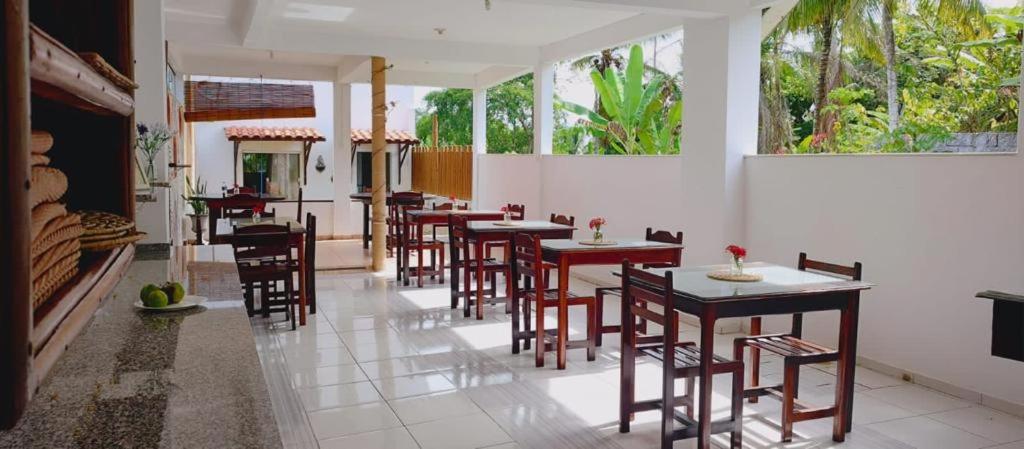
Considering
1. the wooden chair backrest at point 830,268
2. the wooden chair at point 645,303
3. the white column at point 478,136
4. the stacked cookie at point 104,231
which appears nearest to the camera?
the stacked cookie at point 104,231

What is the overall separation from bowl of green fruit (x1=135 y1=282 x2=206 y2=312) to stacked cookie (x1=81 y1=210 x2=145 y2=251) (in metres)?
0.35

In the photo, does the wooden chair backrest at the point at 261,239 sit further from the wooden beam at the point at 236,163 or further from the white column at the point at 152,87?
the wooden beam at the point at 236,163

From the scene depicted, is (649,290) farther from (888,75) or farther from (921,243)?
(888,75)

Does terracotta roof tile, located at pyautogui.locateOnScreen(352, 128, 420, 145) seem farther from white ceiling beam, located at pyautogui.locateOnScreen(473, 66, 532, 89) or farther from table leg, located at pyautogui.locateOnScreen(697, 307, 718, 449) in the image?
table leg, located at pyautogui.locateOnScreen(697, 307, 718, 449)

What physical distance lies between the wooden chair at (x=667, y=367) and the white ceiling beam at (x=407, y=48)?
6.36 meters

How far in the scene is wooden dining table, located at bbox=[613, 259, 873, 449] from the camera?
3.94m

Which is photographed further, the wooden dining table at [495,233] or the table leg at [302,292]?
the wooden dining table at [495,233]

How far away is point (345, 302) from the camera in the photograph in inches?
322

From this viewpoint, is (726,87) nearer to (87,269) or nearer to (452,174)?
(87,269)

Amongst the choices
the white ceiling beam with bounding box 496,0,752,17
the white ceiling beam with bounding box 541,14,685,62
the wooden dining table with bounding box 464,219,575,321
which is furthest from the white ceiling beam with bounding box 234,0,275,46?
the white ceiling beam with bounding box 541,14,685,62

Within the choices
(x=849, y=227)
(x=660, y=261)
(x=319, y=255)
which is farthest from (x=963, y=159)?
(x=319, y=255)

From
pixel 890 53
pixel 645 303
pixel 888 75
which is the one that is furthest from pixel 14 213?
pixel 888 75

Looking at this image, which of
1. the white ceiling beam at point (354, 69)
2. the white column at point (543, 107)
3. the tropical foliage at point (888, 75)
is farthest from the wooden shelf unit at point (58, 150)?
the white ceiling beam at point (354, 69)

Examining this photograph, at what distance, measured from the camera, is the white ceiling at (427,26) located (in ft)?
24.6
